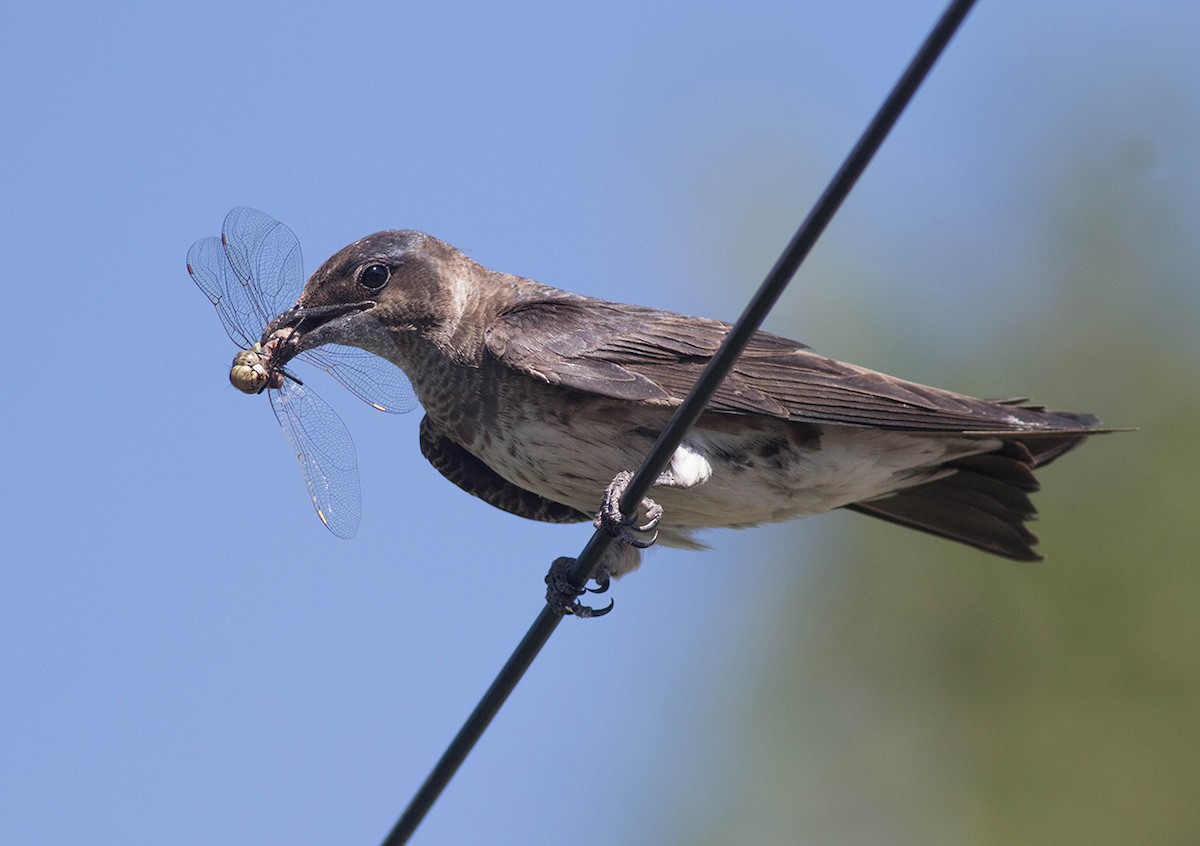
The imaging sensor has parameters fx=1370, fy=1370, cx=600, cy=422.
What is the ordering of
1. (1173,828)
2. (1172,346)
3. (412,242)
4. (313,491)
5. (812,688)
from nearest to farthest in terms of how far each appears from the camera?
(313,491)
(412,242)
(1173,828)
(812,688)
(1172,346)

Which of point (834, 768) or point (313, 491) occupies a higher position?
point (834, 768)

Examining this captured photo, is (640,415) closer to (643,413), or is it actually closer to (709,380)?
(643,413)

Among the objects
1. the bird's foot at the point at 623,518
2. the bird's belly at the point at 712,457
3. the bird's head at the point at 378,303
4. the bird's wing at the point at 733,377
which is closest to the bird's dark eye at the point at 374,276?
the bird's head at the point at 378,303

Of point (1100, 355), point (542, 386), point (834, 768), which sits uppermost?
point (1100, 355)

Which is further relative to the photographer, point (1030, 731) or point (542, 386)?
point (1030, 731)

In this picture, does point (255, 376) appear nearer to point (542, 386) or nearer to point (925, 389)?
point (542, 386)

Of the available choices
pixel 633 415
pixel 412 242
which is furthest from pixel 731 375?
pixel 412 242

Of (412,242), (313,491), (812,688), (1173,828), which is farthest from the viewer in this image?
(812,688)

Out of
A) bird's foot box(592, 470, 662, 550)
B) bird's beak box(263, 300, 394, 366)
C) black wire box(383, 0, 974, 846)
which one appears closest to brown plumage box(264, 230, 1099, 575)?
bird's beak box(263, 300, 394, 366)
